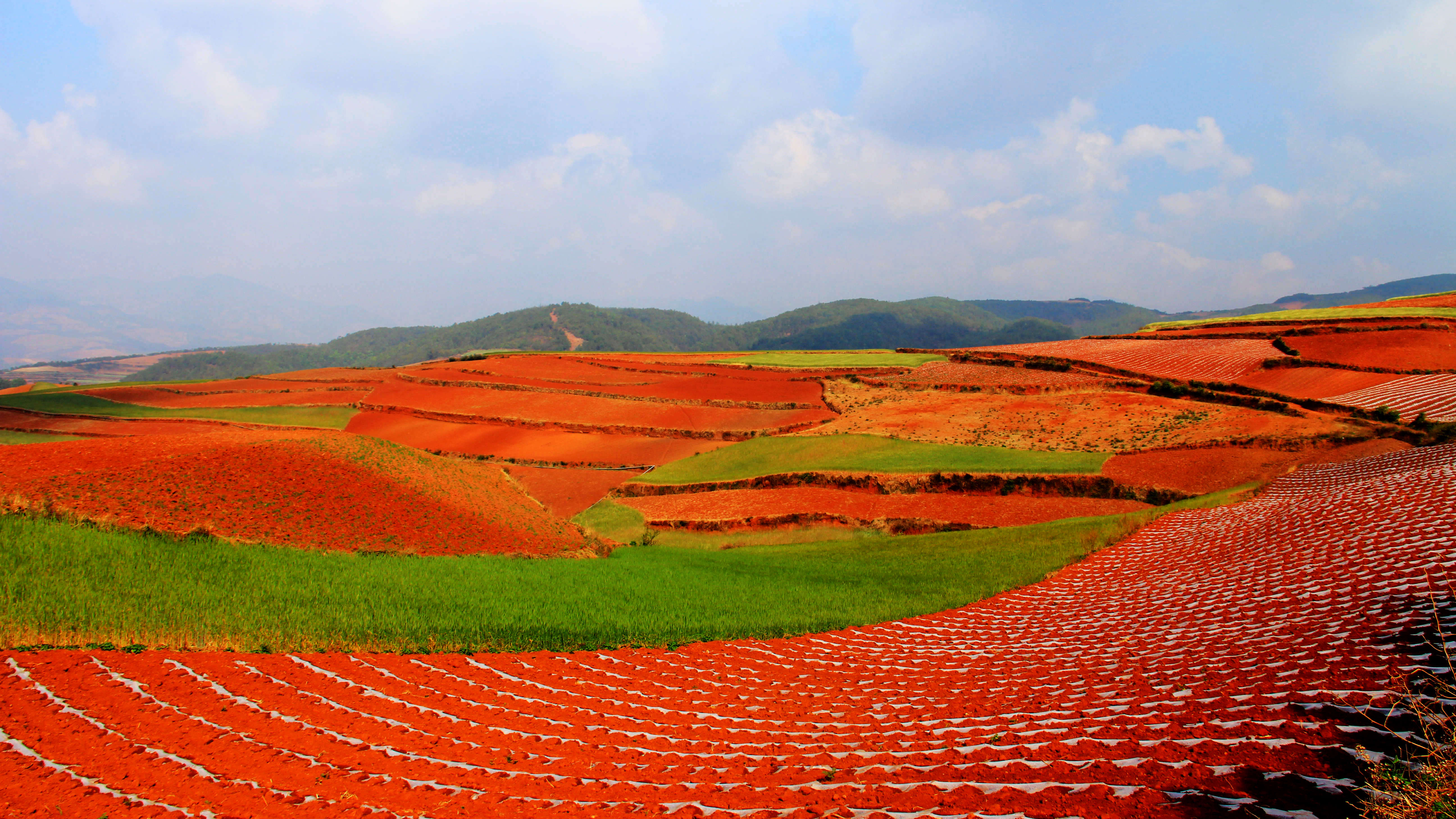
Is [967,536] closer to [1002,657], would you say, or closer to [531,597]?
[1002,657]

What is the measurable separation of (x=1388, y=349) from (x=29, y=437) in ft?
256

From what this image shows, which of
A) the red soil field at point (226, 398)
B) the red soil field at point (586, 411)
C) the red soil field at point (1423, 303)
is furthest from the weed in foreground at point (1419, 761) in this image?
the red soil field at point (1423, 303)

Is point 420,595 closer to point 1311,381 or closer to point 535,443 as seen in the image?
point 535,443

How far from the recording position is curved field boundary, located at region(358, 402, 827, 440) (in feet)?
121

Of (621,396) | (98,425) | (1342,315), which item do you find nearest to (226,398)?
(98,425)

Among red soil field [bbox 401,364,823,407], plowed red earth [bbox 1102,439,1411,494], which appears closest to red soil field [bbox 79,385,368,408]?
red soil field [bbox 401,364,823,407]

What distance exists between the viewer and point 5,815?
15.2ft

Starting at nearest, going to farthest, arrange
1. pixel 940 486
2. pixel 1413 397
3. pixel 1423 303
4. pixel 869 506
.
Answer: pixel 869 506 < pixel 940 486 < pixel 1413 397 < pixel 1423 303

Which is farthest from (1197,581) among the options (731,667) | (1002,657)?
(731,667)

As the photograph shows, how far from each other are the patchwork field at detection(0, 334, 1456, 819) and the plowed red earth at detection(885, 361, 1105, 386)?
1254 centimetres

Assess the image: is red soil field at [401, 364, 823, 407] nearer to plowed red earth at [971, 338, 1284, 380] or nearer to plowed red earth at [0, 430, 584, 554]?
plowed red earth at [971, 338, 1284, 380]

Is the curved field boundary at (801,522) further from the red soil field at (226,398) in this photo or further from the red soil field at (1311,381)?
the red soil field at (226,398)

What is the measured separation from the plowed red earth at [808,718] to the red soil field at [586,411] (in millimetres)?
28599

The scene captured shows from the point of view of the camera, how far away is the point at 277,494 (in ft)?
50.0
